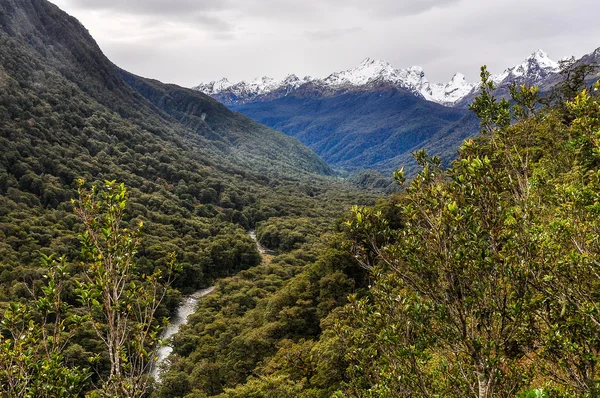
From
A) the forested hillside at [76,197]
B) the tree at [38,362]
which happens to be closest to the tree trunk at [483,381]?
the forested hillside at [76,197]

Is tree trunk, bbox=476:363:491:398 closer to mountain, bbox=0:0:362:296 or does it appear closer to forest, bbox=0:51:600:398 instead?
forest, bbox=0:51:600:398

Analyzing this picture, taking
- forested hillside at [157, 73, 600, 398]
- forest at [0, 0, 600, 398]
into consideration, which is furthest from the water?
forested hillside at [157, 73, 600, 398]

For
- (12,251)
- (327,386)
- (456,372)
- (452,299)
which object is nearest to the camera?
(452,299)

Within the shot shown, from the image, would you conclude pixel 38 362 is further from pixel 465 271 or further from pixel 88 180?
pixel 88 180

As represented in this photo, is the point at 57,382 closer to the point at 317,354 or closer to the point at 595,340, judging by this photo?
the point at 595,340

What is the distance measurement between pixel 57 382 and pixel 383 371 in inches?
250

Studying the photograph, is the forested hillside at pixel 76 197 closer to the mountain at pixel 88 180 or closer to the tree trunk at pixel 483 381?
the mountain at pixel 88 180

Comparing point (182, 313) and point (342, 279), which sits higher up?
point (342, 279)

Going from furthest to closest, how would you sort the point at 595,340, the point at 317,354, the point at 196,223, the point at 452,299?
the point at 196,223, the point at 317,354, the point at 595,340, the point at 452,299

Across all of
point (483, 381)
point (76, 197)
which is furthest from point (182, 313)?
point (483, 381)

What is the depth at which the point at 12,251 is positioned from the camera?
64.8 metres

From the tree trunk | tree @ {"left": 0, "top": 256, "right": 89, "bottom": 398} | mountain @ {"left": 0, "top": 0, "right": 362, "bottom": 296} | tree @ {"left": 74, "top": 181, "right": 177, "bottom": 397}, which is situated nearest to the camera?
the tree trunk

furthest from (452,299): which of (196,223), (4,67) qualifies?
(4,67)

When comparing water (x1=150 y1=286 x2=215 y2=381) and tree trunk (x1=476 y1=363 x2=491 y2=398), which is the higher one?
tree trunk (x1=476 y1=363 x2=491 y2=398)
